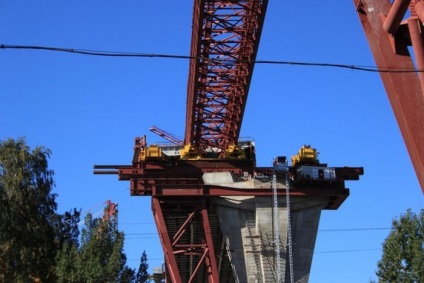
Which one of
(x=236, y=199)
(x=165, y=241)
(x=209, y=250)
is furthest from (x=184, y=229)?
(x=236, y=199)

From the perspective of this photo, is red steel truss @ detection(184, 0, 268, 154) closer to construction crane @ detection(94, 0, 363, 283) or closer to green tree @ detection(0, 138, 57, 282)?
construction crane @ detection(94, 0, 363, 283)

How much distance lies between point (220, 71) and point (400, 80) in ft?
97.4

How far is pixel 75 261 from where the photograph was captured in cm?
4150

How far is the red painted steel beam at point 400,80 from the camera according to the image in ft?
40.1

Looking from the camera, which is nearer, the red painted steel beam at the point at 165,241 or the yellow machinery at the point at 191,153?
the red painted steel beam at the point at 165,241

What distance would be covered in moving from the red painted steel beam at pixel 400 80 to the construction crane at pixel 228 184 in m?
24.7

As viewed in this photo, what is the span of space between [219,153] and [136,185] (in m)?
8.10

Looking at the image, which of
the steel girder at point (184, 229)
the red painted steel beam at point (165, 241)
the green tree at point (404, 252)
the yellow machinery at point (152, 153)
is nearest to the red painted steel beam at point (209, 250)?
the steel girder at point (184, 229)

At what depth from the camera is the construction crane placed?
129 ft

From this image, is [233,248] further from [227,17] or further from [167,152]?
[227,17]

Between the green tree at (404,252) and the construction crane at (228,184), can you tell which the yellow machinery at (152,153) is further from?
the green tree at (404,252)

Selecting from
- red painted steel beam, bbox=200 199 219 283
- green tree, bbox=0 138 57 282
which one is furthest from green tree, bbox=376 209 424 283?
green tree, bbox=0 138 57 282

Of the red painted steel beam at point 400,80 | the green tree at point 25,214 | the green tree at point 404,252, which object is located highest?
the green tree at point 25,214

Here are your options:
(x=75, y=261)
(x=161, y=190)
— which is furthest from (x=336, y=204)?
(x=75, y=261)
